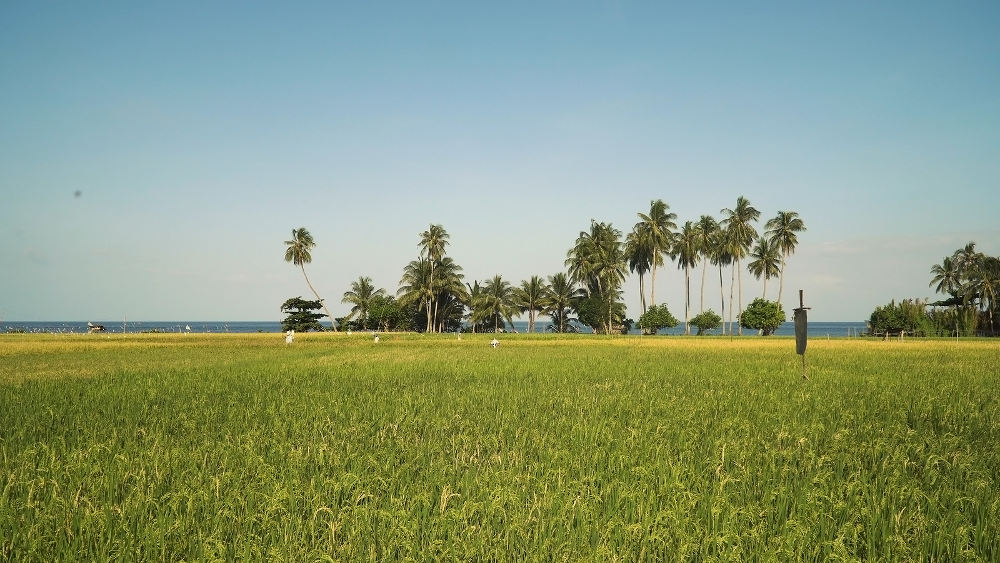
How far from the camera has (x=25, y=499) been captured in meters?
5.06

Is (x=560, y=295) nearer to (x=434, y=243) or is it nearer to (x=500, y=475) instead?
(x=434, y=243)

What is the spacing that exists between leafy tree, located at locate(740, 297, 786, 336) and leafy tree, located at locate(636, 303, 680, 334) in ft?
31.6

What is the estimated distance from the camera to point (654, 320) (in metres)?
75.3

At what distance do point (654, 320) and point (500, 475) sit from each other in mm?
72610

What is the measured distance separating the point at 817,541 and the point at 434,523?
10.0 ft

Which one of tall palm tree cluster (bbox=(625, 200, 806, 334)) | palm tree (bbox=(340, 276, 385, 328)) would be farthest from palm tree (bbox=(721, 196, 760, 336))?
palm tree (bbox=(340, 276, 385, 328))

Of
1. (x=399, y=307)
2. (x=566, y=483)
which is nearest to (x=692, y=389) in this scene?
(x=566, y=483)

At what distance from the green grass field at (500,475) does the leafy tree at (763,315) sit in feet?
212

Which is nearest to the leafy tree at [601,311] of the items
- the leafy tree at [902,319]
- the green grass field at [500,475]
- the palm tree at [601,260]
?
the palm tree at [601,260]

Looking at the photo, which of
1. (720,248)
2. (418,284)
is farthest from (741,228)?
(418,284)

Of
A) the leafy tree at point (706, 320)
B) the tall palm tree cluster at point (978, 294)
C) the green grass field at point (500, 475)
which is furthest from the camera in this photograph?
the leafy tree at point (706, 320)

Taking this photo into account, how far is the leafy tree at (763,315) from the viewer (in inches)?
2876

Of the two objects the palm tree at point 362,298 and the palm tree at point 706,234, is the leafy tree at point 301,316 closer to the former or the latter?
the palm tree at point 362,298

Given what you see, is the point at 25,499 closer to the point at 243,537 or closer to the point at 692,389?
the point at 243,537
